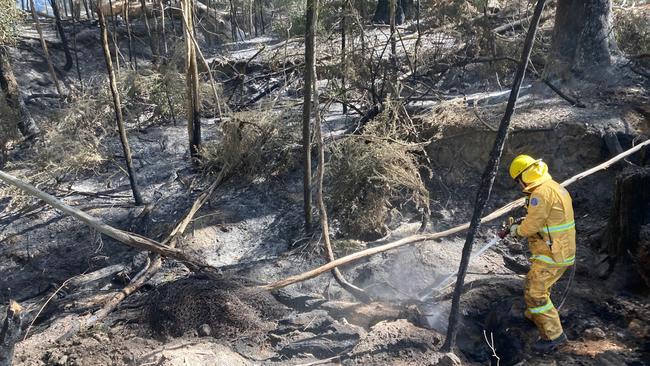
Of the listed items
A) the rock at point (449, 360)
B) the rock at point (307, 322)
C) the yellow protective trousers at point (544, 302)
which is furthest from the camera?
the rock at point (307, 322)

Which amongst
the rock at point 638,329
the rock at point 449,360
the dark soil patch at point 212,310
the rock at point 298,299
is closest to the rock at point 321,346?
the dark soil patch at point 212,310

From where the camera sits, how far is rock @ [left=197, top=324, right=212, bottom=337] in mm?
5148

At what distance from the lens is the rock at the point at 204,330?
5.15 metres

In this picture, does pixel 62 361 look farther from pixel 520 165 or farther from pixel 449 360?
pixel 520 165

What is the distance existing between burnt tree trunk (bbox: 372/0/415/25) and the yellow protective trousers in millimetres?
10128

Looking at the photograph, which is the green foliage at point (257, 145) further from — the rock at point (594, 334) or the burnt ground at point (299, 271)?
the rock at point (594, 334)

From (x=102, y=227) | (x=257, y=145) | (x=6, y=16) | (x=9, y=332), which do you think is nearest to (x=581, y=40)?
(x=257, y=145)

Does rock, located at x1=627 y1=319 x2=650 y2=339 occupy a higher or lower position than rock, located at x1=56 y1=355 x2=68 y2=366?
lower

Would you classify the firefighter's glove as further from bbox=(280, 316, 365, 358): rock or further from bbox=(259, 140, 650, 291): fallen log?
bbox=(280, 316, 365, 358): rock

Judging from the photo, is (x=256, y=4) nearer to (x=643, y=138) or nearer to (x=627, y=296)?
(x=643, y=138)

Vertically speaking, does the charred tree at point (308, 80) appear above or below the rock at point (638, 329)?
above

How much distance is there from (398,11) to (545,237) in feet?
38.0

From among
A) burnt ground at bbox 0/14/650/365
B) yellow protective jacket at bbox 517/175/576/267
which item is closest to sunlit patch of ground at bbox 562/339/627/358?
burnt ground at bbox 0/14/650/365

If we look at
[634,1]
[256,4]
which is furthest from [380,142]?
[256,4]
